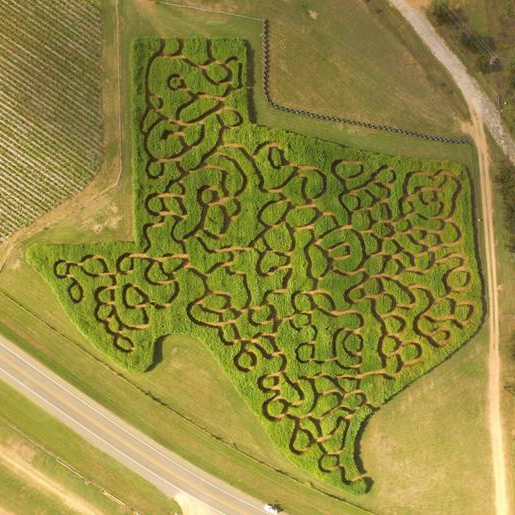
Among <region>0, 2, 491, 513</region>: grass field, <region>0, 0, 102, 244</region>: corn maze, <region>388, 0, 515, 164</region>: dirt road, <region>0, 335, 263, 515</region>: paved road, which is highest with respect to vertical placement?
<region>388, 0, 515, 164</region>: dirt road

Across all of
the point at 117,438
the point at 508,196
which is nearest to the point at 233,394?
the point at 117,438

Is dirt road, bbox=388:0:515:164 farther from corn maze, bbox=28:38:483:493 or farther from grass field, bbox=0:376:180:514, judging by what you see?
grass field, bbox=0:376:180:514

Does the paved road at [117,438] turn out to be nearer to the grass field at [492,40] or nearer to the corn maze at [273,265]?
the corn maze at [273,265]

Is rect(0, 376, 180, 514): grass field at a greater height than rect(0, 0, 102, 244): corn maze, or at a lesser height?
lesser

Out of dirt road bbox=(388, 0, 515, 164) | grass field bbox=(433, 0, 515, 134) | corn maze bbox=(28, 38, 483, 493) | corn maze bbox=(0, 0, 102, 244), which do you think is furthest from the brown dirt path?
corn maze bbox=(0, 0, 102, 244)

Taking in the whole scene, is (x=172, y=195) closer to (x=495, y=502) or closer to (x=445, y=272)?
(x=445, y=272)

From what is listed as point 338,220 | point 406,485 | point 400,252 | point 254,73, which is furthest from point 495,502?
point 254,73

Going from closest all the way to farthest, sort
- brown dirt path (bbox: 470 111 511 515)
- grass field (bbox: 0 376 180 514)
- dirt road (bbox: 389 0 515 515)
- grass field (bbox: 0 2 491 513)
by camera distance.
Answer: grass field (bbox: 0 376 180 514)
grass field (bbox: 0 2 491 513)
brown dirt path (bbox: 470 111 511 515)
dirt road (bbox: 389 0 515 515)

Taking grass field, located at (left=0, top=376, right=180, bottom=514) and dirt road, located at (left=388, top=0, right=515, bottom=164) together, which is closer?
grass field, located at (left=0, top=376, right=180, bottom=514)
